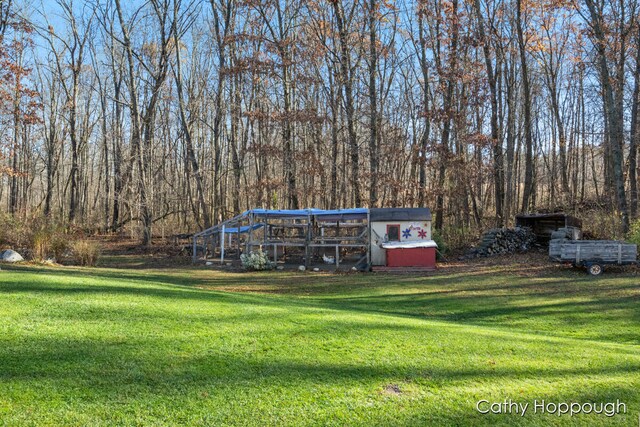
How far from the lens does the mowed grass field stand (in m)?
3.28

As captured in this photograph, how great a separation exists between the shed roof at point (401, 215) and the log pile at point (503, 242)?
342 cm

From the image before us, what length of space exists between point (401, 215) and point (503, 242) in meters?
5.09

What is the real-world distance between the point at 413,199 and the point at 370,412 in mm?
20318

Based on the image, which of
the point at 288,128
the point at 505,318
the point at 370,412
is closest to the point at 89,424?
the point at 370,412

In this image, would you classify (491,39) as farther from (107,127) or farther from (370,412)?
(107,127)

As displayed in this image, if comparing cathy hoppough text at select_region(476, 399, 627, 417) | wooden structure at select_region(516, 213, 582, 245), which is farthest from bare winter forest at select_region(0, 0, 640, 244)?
cathy hoppough text at select_region(476, 399, 627, 417)

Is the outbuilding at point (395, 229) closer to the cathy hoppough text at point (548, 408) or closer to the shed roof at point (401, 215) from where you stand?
the shed roof at point (401, 215)

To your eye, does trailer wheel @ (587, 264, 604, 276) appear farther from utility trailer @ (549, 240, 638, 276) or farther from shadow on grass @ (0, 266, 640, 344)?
shadow on grass @ (0, 266, 640, 344)

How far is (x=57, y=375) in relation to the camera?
3611 millimetres

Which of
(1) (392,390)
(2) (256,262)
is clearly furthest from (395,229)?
(1) (392,390)

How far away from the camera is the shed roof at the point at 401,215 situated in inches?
704

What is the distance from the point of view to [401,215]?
18.0m

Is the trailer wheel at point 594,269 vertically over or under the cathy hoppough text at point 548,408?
over

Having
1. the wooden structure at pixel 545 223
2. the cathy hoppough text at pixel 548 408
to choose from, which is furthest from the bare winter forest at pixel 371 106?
the cathy hoppough text at pixel 548 408
